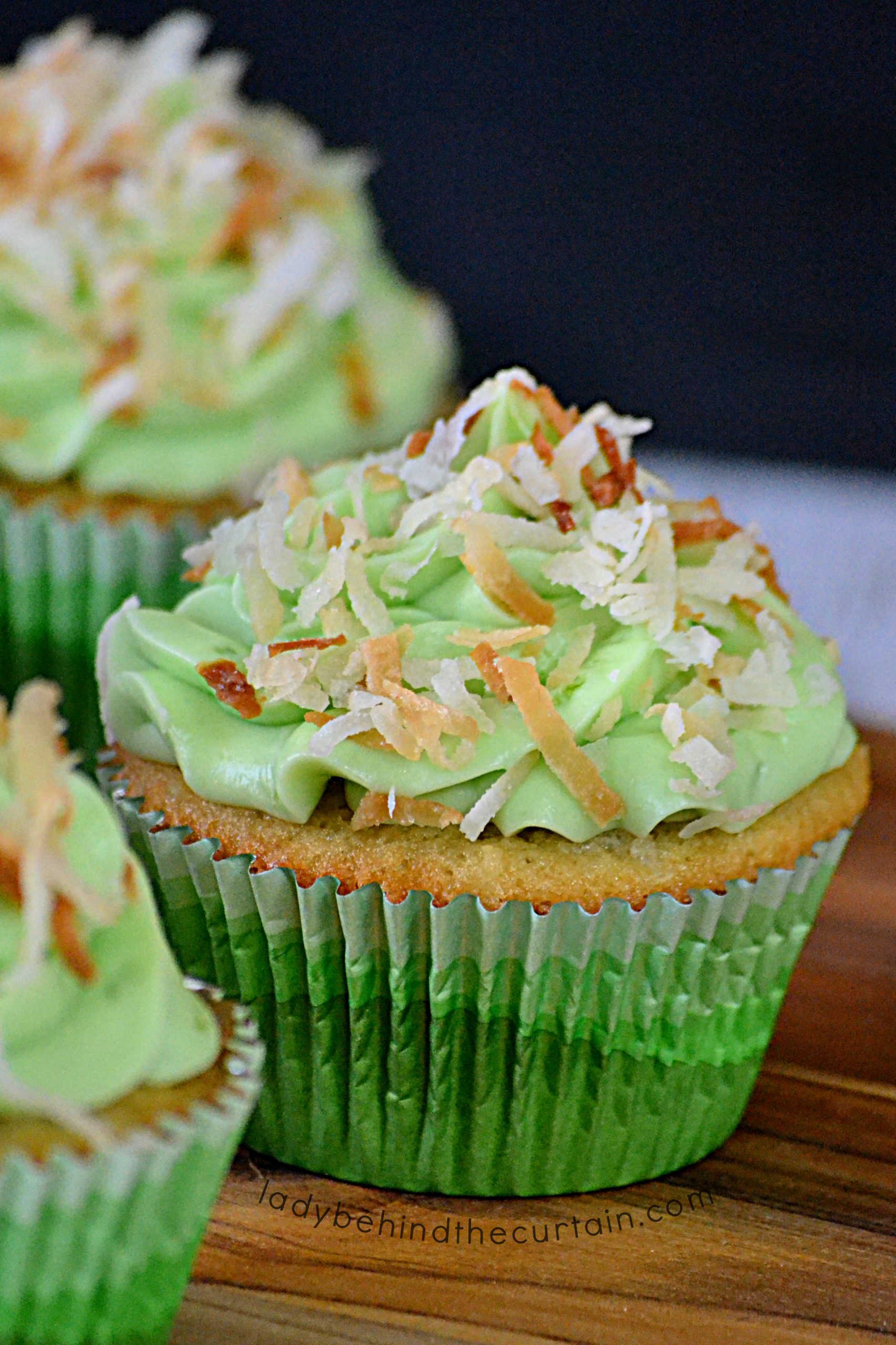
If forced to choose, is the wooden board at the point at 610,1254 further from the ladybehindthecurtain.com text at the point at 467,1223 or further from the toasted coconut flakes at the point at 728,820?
the toasted coconut flakes at the point at 728,820

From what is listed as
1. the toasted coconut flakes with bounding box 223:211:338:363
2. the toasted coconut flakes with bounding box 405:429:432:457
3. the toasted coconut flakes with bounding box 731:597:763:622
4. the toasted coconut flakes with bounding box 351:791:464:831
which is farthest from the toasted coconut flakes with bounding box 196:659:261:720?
the toasted coconut flakes with bounding box 223:211:338:363

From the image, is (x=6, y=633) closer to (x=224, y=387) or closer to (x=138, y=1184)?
(x=224, y=387)

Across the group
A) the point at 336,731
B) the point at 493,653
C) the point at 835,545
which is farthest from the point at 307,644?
the point at 835,545

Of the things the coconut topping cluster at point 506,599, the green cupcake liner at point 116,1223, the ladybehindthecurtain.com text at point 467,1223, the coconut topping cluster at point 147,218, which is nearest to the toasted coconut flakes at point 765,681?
the coconut topping cluster at point 506,599

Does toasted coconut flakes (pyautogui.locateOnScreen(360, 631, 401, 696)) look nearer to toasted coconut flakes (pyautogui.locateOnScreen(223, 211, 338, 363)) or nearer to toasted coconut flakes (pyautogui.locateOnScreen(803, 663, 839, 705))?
toasted coconut flakes (pyautogui.locateOnScreen(803, 663, 839, 705))

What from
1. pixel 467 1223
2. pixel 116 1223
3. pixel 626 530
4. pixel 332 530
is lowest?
pixel 467 1223

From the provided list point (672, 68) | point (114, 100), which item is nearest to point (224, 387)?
point (114, 100)

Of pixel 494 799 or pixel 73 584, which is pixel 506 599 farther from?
pixel 73 584
